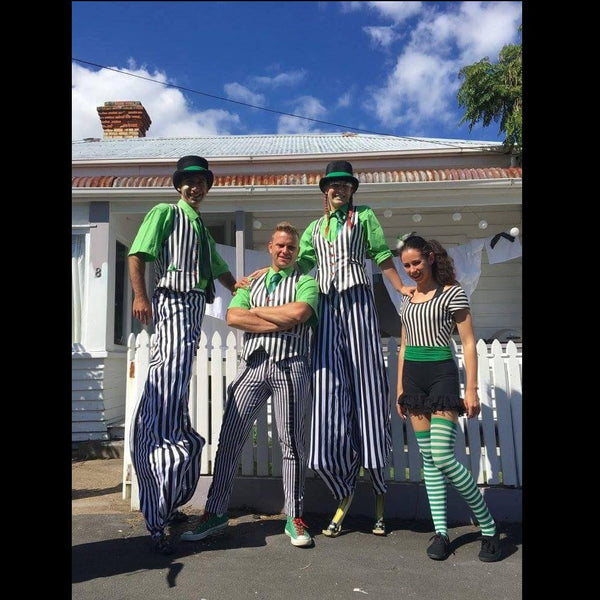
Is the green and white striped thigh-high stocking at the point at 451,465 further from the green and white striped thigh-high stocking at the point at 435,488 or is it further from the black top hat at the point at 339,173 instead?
the black top hat at the point at 339,173

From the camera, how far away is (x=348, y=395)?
351 cm

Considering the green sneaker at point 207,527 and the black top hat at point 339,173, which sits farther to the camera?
the black top hat at point 339,173

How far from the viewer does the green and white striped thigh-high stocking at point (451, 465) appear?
3.13 metres

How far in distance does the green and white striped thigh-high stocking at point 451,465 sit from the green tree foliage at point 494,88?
6.32m

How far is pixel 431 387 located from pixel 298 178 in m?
4.86

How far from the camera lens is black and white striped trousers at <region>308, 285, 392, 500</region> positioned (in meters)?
3.40

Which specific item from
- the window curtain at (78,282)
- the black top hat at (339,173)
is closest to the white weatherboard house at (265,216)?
the window curtain at (78,282)

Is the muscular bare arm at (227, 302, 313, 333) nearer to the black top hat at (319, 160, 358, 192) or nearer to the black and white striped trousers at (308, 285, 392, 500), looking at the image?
the black and white striped trousers at (308, 285, 392, 500)

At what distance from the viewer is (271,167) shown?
832 centimetres

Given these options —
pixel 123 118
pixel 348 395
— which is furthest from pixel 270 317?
pixel 123 118

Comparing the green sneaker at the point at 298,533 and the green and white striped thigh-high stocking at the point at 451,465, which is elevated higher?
the green and white striped thigh-high stocking at the point at 451,465
